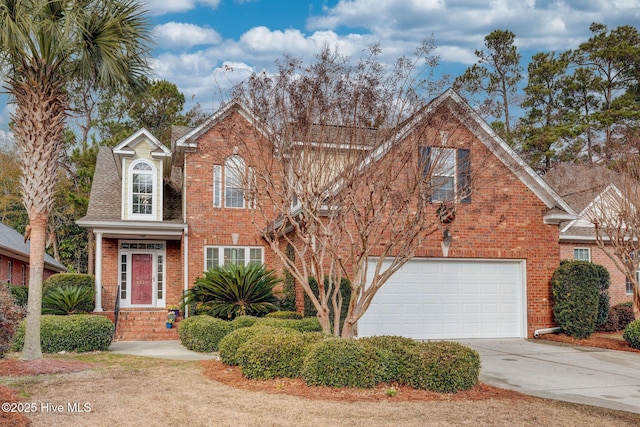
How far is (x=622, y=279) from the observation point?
2442cm

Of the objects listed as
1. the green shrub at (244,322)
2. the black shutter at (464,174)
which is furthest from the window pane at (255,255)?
the black shutter at (464,174)

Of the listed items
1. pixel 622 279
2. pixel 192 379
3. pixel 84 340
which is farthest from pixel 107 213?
pixel 622 279

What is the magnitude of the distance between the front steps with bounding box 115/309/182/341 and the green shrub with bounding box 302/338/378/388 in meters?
9.58

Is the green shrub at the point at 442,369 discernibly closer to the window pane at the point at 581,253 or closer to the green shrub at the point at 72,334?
the green shrub at the point at 72,334

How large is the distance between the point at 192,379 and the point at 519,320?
34.4 ft

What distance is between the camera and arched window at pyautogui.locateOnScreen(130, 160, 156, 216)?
20.6 metres

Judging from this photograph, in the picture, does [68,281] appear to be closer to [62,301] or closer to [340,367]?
[62,301]

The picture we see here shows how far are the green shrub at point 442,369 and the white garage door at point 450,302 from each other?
684 cm

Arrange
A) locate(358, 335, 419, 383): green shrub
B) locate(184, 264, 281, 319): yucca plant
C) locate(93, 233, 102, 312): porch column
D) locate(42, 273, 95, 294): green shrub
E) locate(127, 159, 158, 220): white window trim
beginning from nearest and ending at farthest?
locate(358, 335, 419, 383): green shrub, locate(184, 264, 281, 319): yucca plant, locate(42, 273, 95, 294): green shrub, locate(93, 233, 102, 312): porch column, locate(127, 159, 158, 220): white window trim

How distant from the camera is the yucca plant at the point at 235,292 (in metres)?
15.7

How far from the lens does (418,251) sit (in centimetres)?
→ 1642

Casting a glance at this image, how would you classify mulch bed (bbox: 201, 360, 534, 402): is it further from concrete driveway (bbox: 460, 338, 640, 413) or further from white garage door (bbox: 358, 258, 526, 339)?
white garage door (bbox: 358, 258, 526, 339)

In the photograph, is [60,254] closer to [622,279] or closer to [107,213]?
[107,213]

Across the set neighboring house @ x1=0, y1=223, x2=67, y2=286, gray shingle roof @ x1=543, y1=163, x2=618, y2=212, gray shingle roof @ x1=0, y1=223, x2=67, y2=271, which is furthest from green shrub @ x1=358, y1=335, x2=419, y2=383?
gray shingle roof @ x1=0, y1=223, x2=67, y2=271
